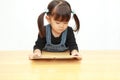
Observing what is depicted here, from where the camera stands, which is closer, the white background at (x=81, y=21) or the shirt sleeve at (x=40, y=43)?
the shirt sleeve at (x=40, y=43)

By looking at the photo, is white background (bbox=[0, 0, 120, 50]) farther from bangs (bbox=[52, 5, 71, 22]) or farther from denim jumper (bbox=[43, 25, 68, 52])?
bangs (bbox=[52, 5, 71, 22])

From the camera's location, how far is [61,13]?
4.03ft

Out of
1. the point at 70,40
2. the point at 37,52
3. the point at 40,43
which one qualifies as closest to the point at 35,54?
the point at 37,52

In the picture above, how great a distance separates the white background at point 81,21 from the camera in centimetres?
224

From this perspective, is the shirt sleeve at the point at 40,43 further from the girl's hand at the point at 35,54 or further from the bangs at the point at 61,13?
the bangs at the point at 61,13

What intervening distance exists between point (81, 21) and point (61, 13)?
1071mm

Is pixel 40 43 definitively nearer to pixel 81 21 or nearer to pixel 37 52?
pixel 37 52

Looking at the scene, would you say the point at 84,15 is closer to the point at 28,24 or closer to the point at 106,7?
the point at 106,7

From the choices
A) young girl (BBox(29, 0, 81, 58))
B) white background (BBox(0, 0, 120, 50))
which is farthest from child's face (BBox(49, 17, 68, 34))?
white background (BBox(0, 0, 120, 50))

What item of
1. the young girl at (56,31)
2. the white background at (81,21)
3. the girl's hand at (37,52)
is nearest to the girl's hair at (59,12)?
the young girl at (56,31)

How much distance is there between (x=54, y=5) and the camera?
1291 millimetres

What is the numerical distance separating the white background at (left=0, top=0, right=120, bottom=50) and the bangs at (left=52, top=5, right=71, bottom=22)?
988 mm

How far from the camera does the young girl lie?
48.6 inches

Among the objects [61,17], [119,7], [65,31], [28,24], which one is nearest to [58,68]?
[61,17]
